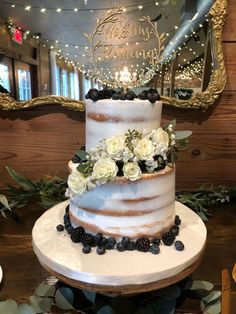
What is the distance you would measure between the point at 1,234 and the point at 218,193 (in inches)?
35.9

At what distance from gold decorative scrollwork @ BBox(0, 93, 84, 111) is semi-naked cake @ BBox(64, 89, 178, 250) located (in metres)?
0.58

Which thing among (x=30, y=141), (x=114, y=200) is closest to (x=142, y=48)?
Result: (x=30, y=141)

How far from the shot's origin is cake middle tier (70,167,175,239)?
660mm

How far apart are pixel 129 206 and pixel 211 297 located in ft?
1.13

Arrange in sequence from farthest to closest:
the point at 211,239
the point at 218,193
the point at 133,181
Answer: the point at 218,193, the point at 211,239, the point at 133,181

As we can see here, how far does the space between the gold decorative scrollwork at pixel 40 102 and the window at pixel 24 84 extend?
3 centimetres

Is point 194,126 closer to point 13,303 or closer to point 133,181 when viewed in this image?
point 133,181

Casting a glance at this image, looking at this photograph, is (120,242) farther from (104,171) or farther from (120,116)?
(120,116)

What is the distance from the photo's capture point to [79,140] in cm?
138

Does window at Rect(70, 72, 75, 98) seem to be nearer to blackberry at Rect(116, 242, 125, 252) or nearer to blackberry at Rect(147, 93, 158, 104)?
blackberry at Rect(147, 93, 158, 104)

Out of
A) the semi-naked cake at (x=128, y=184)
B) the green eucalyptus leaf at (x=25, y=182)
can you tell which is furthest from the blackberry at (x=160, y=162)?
the green eucalyptus leaf at (x=25, y=182)

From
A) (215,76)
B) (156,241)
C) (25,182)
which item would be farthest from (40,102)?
(156,241)

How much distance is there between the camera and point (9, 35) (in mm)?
1207

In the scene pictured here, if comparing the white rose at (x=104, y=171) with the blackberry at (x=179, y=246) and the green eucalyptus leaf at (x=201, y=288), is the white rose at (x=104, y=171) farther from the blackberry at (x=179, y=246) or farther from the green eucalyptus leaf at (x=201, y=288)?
the green eucalyptus leaf at (x=201, y=288)
